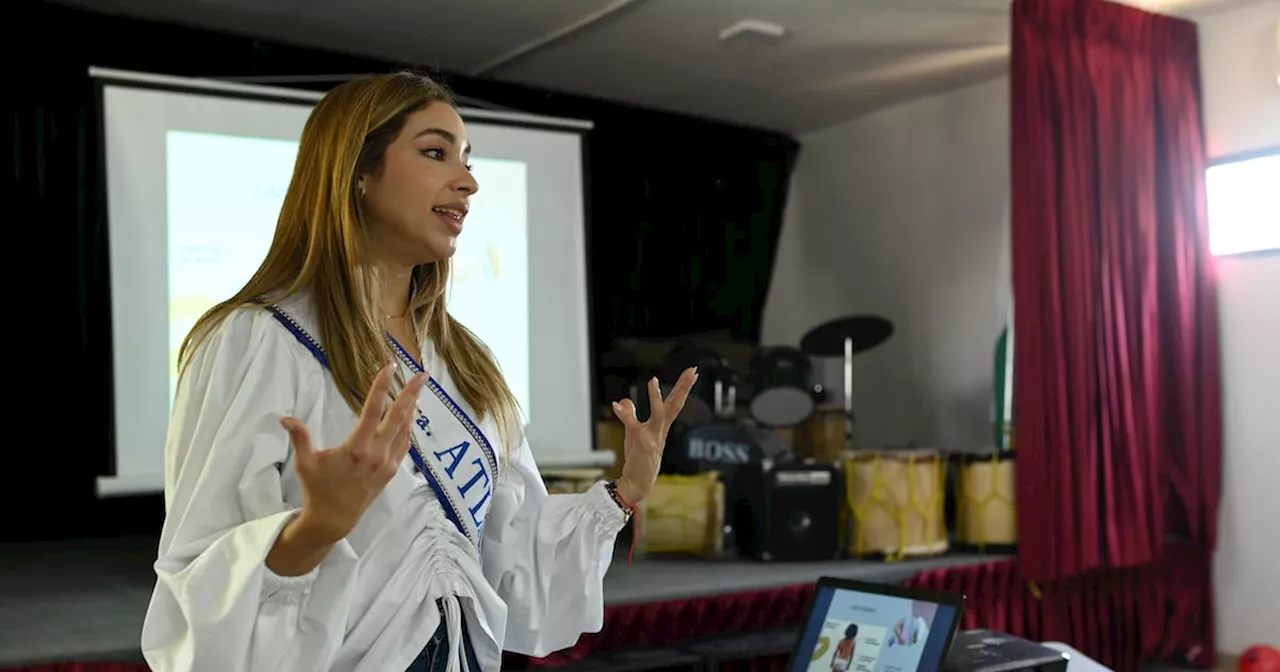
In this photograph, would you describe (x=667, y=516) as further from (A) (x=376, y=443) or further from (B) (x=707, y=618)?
(A) (x=376, y=443)

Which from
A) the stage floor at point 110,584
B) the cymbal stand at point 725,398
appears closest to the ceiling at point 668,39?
the cymbal stand at point 725,398

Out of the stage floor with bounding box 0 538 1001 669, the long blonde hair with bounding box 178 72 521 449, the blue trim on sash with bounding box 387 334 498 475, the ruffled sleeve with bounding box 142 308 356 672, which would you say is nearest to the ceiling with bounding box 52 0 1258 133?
the stage floor with bounding box 0 538 1001 669

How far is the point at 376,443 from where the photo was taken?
0.95m

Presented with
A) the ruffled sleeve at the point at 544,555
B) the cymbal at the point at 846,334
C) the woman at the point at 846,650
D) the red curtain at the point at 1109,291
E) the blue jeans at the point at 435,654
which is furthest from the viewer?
the cymbal at the point at 846,334

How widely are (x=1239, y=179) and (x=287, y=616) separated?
3.56 metres

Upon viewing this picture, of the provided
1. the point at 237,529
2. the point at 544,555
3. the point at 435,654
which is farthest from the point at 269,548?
the point at 544,555

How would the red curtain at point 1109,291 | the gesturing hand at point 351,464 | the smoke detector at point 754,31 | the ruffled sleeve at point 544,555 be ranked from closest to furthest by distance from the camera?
the gesturing hand at point 351,464, the ruffled sleeve at point 544,555, the red curtain at point 1109,291, the smoke detector at point 754,31

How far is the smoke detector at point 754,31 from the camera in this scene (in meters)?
3.70

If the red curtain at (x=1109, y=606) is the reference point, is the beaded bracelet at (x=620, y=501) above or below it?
above

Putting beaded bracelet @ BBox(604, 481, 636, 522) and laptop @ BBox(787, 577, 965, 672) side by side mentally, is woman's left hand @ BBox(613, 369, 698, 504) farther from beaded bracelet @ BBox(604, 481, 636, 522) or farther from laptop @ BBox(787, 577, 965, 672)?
laptop @ BBox(787, 577, 965, 672)

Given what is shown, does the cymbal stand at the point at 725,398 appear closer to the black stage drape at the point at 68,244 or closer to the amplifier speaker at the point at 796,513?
the black stage drape at the point at 68,244

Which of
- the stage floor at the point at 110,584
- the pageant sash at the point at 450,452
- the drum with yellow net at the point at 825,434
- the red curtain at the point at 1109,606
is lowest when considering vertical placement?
the red curtain at the point at 1109,606

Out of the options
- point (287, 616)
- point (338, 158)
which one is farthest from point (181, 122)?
point (287, 616)

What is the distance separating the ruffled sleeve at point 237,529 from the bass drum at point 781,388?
3011mm
